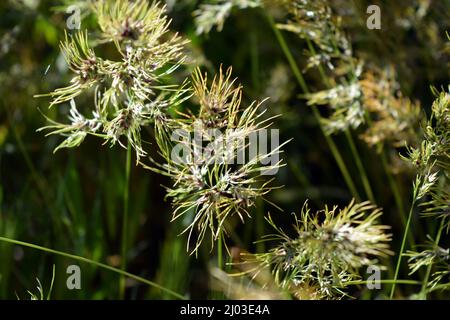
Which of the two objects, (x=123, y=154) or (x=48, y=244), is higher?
(x=123, y=154)

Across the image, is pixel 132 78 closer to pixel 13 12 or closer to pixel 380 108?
pixel 380 108

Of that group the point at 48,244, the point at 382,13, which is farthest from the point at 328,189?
the point at 48,244

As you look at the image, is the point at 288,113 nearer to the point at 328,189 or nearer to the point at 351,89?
the point at 328,189

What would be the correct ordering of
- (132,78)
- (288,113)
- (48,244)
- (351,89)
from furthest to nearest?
(288,113)
(48,244)
(351,89)
(132,78)

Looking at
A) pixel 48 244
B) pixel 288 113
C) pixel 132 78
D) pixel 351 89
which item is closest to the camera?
pixel 132 78

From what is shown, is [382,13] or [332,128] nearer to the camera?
[332,128]
